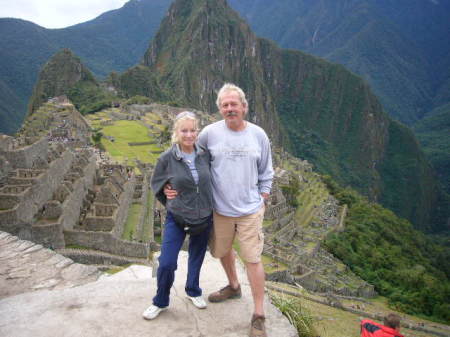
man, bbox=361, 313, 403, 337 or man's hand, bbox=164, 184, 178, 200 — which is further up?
man's hand, bbox=164, 184, 178, 200

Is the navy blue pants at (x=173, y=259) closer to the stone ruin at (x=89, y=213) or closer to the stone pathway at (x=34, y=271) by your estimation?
the stone pathway at (x=34, y=271)

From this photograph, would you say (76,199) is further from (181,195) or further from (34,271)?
(181,195)

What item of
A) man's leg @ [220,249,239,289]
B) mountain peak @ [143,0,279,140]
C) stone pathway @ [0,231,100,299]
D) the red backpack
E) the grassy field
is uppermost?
mountain peak @ [143,0,279,140]

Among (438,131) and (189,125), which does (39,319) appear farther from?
(438,131)

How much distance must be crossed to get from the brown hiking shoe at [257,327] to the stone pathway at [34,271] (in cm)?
300

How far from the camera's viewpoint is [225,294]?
4.88 m

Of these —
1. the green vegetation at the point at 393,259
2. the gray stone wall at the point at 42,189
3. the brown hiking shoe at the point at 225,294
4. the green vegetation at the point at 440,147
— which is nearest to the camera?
the brown hiking shoe at the point at 225,294

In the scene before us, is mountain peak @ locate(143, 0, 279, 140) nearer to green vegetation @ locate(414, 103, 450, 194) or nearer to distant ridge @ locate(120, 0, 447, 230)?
distant ridge @ locate(120, 0, 447, 230)

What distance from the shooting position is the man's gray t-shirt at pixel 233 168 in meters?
4.55

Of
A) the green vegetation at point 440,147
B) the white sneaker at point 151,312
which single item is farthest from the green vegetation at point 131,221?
the green vegetation at point 440,147

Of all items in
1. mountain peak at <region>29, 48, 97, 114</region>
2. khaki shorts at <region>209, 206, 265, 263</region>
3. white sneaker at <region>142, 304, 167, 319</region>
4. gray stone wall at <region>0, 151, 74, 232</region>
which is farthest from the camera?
mountain peak at <region>29, 48, 97, 114</region>

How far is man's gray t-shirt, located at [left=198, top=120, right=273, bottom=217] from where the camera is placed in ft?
14.9

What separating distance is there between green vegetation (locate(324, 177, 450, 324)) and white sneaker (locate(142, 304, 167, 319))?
2593cm

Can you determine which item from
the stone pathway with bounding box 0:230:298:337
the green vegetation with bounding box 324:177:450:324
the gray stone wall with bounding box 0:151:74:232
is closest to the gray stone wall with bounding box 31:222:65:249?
the gray stone wall with bounding box 0:151:74:232
